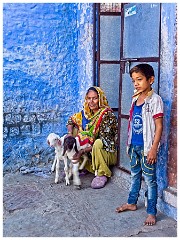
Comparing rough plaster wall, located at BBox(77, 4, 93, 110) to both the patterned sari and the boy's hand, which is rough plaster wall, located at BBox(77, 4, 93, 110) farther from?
the boy's hand

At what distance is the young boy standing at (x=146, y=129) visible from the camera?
136 inches

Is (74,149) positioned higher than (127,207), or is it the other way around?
(74,149)

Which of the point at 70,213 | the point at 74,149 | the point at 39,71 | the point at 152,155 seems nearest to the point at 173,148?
the point at 152,155

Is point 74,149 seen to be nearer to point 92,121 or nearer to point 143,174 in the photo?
point 92,121

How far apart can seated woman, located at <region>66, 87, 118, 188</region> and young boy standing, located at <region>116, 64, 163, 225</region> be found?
0.99 m

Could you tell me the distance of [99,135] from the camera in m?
4.86

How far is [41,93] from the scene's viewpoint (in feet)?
18.4

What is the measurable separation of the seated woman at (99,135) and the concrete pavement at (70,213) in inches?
8.2

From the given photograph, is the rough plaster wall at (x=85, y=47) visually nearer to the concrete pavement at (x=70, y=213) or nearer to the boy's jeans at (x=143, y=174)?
the concrete pavement at (x=70, y=213)

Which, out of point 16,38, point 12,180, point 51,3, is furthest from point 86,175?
point 51,3

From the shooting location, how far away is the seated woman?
474 centimetres

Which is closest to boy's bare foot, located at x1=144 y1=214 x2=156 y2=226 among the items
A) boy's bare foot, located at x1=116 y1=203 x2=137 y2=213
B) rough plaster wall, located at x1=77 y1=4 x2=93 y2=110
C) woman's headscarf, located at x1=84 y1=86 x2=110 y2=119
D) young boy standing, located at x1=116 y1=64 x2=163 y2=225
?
young boy standing, located at x1=116 y1=64 x2=163 y2=225

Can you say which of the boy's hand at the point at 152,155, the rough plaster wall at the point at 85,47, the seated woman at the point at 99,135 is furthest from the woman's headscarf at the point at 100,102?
the boy's hand at the point at 152,155

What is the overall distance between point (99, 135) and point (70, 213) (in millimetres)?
1280
